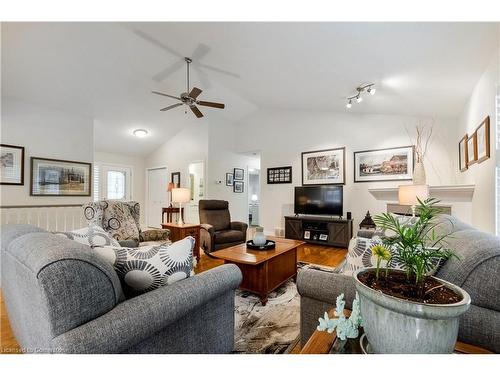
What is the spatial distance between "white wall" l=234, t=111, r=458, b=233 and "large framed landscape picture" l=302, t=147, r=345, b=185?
11 cm

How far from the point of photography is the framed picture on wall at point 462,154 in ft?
10.1

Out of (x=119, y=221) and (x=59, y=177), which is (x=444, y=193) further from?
(x=59, y=177)

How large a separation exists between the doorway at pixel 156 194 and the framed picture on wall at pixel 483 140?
6.30 metres

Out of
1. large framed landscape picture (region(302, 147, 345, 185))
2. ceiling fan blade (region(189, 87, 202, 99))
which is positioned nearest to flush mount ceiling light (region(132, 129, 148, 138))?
ceiling fan blade (region(189, 87, 202, 99))

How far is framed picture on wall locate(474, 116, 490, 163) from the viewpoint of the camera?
2.05 metres

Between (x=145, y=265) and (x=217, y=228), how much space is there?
318 centimetres

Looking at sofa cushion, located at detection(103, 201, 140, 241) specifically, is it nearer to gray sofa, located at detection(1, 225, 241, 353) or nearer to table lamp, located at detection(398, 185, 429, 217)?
gray sofa, located at detection(1, 225, 241, 353)

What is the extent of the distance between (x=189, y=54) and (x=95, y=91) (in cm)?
202

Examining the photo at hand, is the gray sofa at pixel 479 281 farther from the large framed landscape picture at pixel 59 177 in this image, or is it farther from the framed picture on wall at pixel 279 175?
the large framed landscape picture at pixel 59 177

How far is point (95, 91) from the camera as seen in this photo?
13.4 feet
